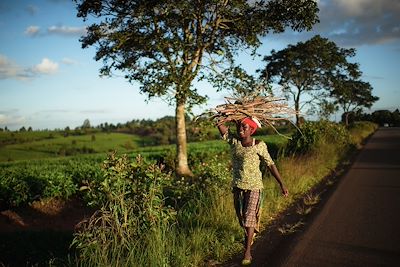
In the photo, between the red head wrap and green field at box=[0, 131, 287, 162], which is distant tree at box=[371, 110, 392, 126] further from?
the red head wrap

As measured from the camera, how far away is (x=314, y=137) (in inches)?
731

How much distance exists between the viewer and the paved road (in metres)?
5.26

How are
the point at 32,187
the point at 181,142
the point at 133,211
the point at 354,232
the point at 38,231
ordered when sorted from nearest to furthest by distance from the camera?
the point at 133,211, the point at 354,232, the point at 38,231, the point at 32,187, the point at 181,142

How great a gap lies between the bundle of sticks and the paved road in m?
1.96

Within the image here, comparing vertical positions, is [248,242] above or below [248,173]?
below

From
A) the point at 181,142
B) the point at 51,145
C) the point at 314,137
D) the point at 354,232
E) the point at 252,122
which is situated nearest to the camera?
the point at 252,122

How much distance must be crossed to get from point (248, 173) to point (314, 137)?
45.4 feet

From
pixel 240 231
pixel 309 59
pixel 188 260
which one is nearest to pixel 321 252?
pixel 240 231

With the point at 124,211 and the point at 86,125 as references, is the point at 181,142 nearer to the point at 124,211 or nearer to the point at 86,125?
the point at 124,211

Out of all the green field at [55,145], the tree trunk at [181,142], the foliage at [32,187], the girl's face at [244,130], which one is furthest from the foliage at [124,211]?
the green field at [55,145]

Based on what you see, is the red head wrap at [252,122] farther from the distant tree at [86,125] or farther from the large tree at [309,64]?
the distant tree at [86,125]

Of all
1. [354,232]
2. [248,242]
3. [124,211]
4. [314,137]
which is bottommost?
[354,232]

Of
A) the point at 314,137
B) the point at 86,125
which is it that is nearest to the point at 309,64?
the point at 314,137

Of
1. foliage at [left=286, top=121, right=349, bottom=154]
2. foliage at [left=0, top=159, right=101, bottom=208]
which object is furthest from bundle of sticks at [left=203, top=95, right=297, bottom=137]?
foliage at [left=286, top=121, right=349, bottom=154]
